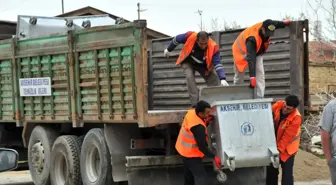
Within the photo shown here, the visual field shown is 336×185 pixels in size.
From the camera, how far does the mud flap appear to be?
7.03 meters

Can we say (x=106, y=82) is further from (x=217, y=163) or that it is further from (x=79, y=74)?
(x=217, y=163)

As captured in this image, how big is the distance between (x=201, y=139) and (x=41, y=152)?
11.4 ft

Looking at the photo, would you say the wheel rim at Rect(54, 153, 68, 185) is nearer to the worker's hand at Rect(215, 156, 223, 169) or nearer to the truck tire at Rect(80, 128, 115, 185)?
the truck tire at Rect(80, 128, 115, 185)

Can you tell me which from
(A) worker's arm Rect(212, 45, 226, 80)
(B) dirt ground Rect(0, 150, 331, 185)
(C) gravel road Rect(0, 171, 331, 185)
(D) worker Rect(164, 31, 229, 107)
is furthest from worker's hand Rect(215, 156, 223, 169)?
(C) gravel road Rect(0, 171, 331, 185)

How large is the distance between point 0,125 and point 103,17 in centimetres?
260

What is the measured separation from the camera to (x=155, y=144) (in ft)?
24.6

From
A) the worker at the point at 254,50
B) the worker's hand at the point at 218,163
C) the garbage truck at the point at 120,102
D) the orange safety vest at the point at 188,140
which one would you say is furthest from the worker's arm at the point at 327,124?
the worker at the point at 254,50

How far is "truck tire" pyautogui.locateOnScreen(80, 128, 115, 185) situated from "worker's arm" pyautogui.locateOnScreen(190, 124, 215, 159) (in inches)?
55.1

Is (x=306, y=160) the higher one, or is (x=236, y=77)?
(x=236, y=77)

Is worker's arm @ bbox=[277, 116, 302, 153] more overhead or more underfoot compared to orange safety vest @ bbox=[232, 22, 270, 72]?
more underfoot

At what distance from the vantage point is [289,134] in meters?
6.93

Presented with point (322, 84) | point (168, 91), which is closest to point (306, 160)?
point (168, 91)

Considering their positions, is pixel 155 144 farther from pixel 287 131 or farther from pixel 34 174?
pixel 34 174

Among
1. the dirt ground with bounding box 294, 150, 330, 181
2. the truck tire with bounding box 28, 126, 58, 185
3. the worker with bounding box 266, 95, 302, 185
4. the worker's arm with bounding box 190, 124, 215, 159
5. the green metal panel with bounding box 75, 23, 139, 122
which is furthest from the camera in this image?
the dirt ground with bounding box 294, 150, 330, 181
